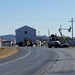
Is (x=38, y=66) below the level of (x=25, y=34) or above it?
below

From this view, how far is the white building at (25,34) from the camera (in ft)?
500

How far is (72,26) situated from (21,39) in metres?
41.5

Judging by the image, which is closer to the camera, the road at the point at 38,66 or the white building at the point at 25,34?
the road at the point at 38,66

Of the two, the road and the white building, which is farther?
the white building

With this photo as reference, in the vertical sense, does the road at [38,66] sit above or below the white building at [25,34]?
below

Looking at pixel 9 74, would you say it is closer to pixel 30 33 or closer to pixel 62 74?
pixel 62 74

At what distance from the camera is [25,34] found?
154000mm

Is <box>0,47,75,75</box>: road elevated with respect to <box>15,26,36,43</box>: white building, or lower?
lower

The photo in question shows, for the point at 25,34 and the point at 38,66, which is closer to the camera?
the point at 38,66

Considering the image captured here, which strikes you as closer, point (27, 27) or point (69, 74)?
point (69, 74)

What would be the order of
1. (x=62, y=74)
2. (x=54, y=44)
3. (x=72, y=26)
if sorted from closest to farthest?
(x=62, y=74)
(x=54, y=44)
(x=72, y=26)

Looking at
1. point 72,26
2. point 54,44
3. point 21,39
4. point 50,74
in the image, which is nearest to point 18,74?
point 50,74

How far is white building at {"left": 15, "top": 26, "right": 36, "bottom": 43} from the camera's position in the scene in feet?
500

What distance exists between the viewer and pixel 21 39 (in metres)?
152
